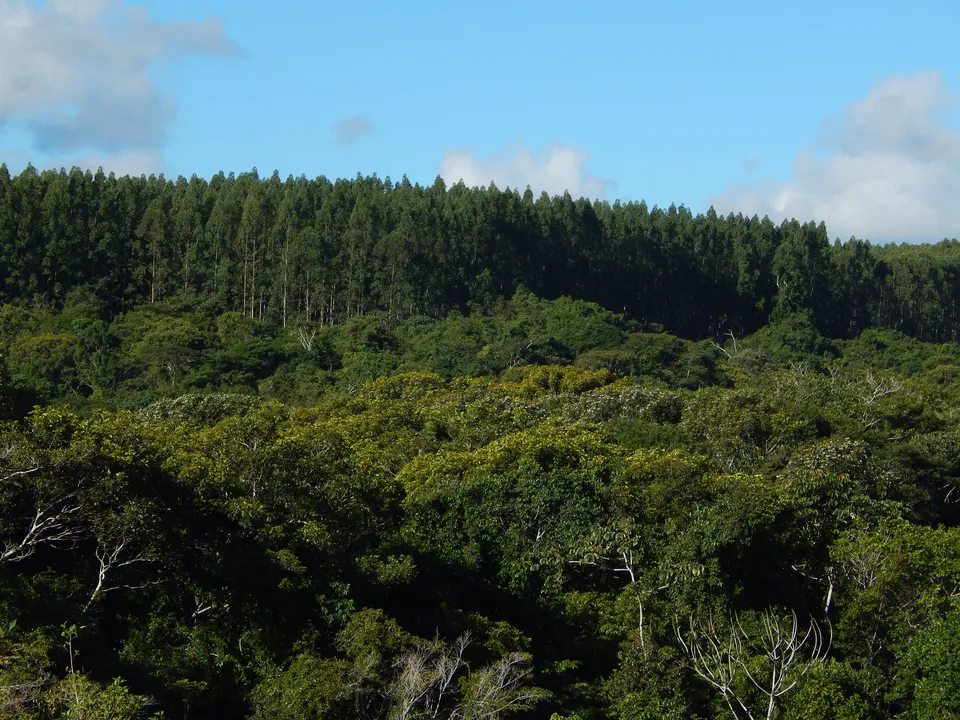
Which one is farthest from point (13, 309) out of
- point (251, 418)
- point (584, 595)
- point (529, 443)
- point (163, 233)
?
point (584, 595)

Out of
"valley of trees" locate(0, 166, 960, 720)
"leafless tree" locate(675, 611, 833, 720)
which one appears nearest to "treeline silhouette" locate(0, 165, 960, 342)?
"valley of trees" locate(0, 166, 960, 720)

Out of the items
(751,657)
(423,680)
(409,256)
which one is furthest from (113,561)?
(409,256)

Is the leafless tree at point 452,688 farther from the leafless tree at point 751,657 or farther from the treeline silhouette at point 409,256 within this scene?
the treeline silhouette at point 409,256

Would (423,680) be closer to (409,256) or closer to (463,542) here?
(463,542)

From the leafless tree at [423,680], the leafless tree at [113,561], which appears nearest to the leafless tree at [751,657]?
the leafless tree at [423,680]

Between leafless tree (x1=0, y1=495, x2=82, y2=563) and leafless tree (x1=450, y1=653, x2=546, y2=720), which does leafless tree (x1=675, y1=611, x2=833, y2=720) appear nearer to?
leafless tree (x1=450, y1=653, x2=546, y2=720)

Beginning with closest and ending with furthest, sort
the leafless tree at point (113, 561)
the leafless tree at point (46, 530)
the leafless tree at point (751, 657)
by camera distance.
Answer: the leafless tree at point (46, 530) → the leafless tree at point (113, 561) → the leafless tree at point (751, 657)

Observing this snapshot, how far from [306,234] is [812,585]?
51568 mm

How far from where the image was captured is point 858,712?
913 inches

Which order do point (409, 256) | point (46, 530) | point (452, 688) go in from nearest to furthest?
1. point (452, 688)
2. point (46, 530)
3. point (409, 256)

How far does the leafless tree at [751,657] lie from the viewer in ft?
76.3

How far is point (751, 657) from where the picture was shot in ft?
85.8

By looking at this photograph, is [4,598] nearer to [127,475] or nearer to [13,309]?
[127,475]

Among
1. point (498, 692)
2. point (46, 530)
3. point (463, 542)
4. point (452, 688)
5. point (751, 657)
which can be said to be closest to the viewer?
point (498, 692)
